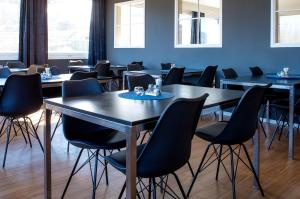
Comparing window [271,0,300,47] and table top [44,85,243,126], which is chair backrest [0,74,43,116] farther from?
window [271,0,300,47]

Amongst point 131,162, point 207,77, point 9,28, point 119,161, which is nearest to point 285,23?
point 207,77

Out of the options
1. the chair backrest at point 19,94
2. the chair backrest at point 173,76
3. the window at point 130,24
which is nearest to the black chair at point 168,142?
the chair backrest at point 19,94

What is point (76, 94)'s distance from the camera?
8.22 feet

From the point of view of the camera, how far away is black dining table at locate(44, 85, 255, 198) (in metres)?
1.60

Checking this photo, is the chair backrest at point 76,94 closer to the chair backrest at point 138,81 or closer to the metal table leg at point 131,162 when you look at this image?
the chair backrest at point 138,81

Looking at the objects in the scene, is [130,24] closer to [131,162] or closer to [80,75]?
[80,75]

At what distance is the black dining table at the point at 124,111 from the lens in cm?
160

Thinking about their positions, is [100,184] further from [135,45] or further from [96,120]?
[135,45]

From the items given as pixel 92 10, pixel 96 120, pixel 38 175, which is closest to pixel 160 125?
pixel 96 120

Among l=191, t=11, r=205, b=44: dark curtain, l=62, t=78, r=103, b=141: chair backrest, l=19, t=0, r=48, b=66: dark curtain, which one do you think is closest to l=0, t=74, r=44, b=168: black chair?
l=62, t=78, r=103, b=141: chair backrest

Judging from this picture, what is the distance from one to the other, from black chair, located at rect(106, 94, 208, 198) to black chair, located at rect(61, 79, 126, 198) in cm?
41

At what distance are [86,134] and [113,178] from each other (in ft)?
2.04

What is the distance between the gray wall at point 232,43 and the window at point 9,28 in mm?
2832

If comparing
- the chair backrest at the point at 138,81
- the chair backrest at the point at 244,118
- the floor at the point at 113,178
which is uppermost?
the chair backrest at the point at 138,81
